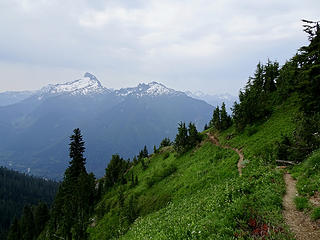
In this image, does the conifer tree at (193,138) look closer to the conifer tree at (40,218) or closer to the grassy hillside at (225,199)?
the grassy hillside at (225,199)

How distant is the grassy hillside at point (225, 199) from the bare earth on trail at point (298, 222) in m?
0.40

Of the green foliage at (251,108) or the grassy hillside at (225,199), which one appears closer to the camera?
the grassy hillside at (225,199)

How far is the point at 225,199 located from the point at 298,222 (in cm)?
452

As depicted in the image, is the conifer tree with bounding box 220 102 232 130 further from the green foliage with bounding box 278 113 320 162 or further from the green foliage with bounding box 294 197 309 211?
the green foliage with bounding box 294 197 309 211

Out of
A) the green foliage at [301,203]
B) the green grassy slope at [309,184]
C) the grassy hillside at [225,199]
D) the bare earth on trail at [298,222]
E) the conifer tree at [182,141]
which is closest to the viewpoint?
the bare earth on trail at [298,222]

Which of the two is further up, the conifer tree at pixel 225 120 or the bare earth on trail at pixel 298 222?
the conifer tree at pixel 225 120

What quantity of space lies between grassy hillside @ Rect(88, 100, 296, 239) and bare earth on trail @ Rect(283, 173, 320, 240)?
40cm

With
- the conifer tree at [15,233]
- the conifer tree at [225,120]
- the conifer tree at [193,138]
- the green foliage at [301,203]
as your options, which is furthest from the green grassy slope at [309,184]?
the conifer tree at [15,233]

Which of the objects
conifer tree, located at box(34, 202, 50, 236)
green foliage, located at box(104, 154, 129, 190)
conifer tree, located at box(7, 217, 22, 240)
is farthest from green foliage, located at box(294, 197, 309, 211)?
conifer tree, located at box(7, 217, 22, 240)

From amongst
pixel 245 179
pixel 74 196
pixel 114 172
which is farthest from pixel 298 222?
pixel 114 172

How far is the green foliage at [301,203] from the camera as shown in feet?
36.2

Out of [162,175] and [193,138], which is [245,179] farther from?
Result: [193,138]

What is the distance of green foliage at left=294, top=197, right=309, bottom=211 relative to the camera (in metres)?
11.0

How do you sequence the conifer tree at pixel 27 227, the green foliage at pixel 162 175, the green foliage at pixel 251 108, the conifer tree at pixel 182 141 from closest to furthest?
the green foliage at pixel 251 108 < the green foliage at pixel 162 175 < the conifer tree at pixel 182 141 < the conifer tree at pixel 27 227
